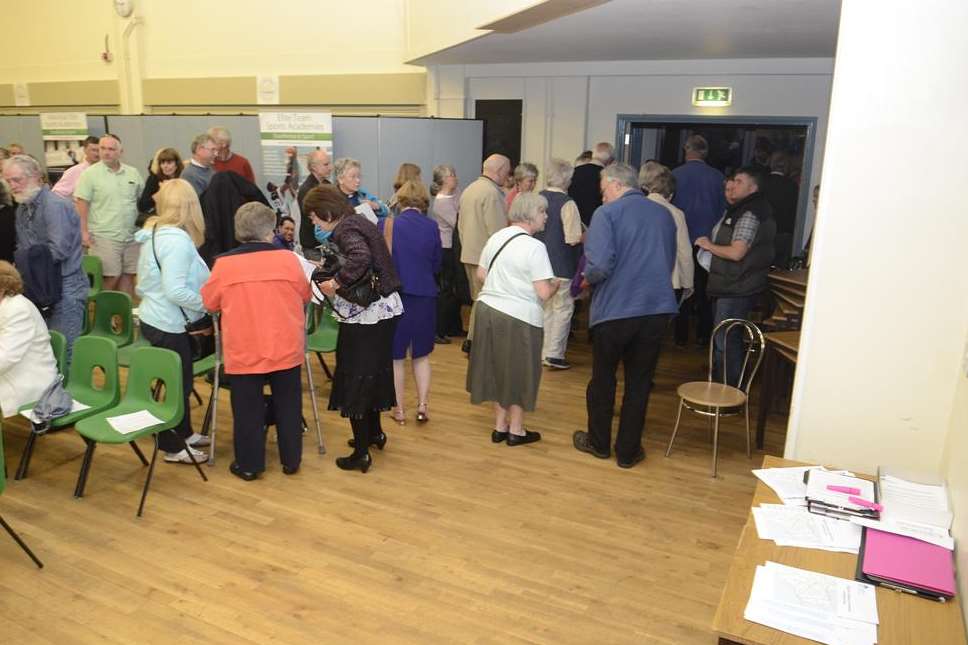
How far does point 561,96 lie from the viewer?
8305 millimetres

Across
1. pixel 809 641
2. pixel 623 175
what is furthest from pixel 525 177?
pixel 809 641

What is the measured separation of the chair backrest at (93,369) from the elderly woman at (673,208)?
3344mm

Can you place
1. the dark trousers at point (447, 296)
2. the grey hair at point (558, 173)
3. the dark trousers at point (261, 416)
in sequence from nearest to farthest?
the dark trousers at point (261, 416) < the grey hair at point (558, 173) < the dark trousers at point (447, 296)

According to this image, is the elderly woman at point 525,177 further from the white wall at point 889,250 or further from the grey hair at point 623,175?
the white wall at point 889,250

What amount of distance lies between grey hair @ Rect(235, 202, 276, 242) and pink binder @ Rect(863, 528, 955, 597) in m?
2.97

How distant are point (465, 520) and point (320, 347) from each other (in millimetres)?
1868

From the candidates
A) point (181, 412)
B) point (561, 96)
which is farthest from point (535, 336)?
point (561, 96)

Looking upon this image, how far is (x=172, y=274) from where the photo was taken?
12.8 ft

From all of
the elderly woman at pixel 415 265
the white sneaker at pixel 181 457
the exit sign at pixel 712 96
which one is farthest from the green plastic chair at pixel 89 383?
the exit sign at pixel 712 96

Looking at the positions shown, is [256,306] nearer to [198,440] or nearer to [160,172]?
[198,440]

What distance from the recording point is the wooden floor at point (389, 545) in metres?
2.93

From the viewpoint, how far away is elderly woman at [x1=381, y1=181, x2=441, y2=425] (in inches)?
178

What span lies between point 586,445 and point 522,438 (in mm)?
403

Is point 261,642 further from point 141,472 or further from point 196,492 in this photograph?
point 141,472
